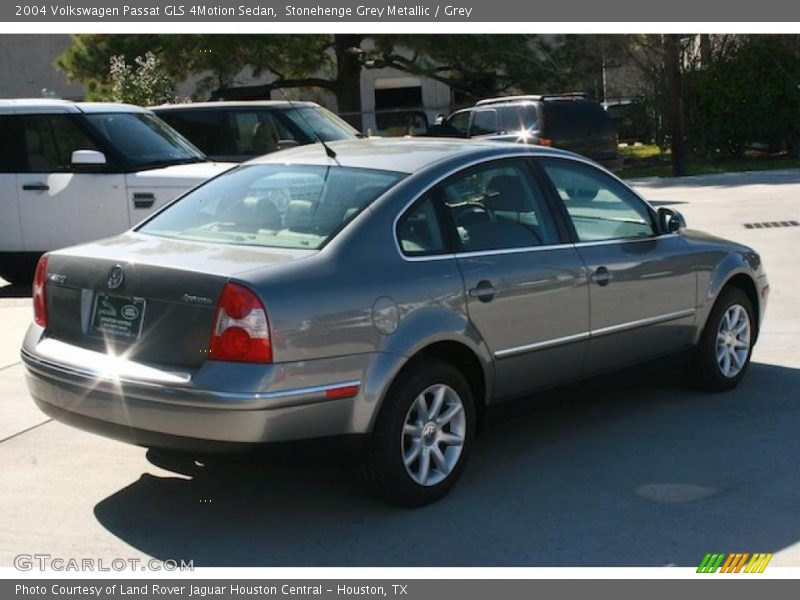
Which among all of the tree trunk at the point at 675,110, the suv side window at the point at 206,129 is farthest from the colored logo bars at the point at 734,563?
the tree trunk at the point at 675,110

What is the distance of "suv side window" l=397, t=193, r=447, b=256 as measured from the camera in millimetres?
5305

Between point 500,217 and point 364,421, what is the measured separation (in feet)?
4.89

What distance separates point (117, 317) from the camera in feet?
16.6

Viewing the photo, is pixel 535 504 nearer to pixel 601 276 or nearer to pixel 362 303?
pixel 362 303

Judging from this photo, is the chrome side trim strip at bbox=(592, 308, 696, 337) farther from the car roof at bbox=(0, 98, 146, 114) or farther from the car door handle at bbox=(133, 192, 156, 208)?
the car roof at bbox=(0, 98, 146, 114)

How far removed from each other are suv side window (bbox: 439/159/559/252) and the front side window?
622 centimetres

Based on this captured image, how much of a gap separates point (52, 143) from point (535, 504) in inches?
314

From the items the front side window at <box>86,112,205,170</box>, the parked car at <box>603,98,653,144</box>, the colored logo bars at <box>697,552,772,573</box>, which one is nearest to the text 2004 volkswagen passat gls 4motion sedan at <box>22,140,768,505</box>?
the colored logo bars at <box>697,552,772,573</box>

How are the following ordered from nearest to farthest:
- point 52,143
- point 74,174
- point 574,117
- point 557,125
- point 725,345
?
point 725,345 < point 74,174 < point 52,143 < point 557,125 < point 574,117

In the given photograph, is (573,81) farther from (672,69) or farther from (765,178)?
(765,178)

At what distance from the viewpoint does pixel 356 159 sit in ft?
19.2

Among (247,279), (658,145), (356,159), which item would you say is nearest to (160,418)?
(247,279)

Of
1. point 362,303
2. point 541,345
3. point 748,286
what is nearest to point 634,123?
point 748,286

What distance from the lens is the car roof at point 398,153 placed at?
5.71m
